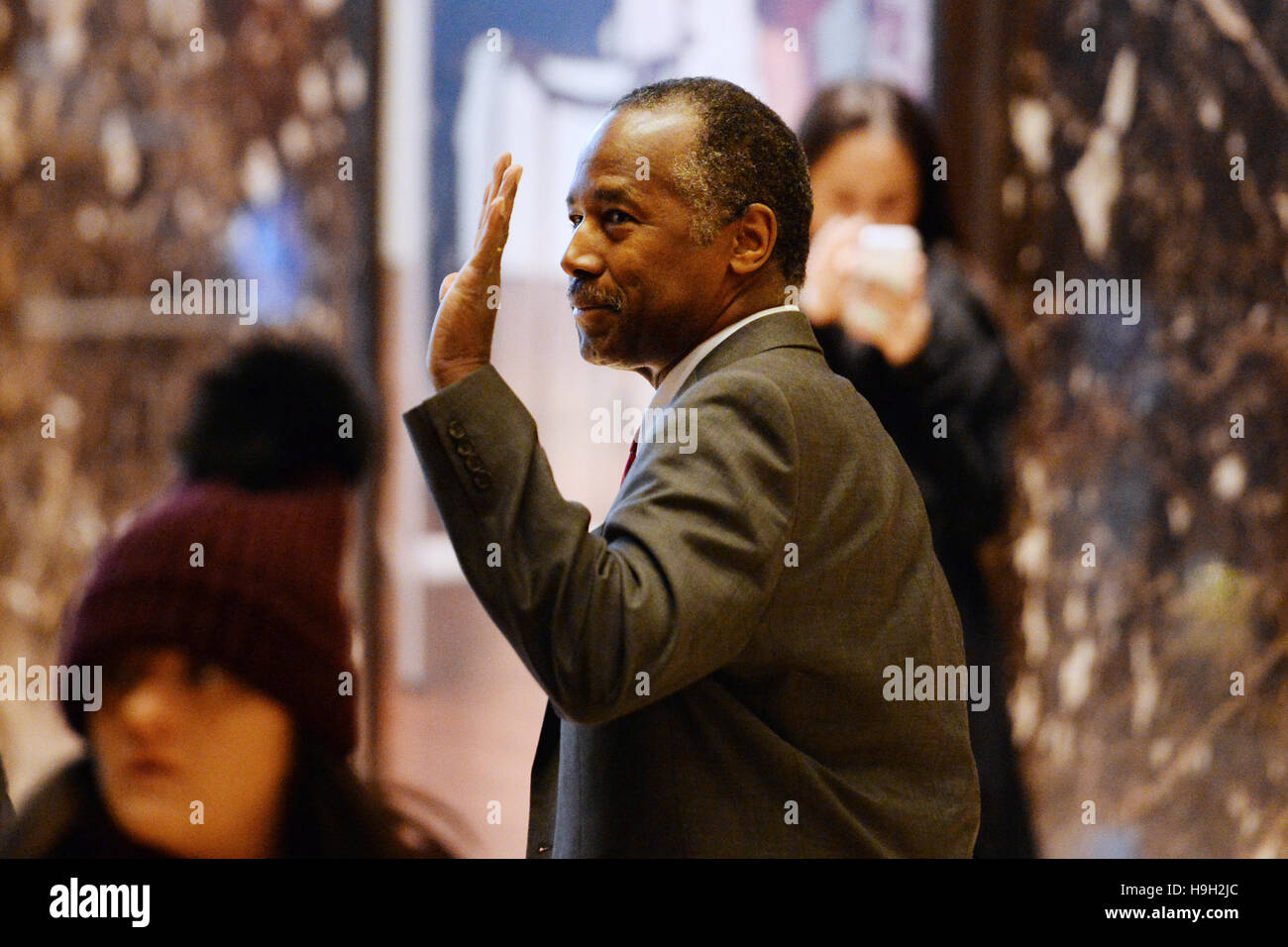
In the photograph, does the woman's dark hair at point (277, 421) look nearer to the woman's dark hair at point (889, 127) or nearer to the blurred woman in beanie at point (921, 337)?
the blurred woman in beanie at point (921, 337)

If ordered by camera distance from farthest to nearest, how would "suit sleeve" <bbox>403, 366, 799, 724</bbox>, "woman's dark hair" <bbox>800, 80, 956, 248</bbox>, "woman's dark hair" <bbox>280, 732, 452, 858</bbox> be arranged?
"woman's dark hair" <bbox>800, 80, 956, 248</bbox> → "woman's dark hair" <bbox>280, 732, 452, 858</bbox> → "suit sleeve" <bbox>403, 366, 799, 724</bbox>

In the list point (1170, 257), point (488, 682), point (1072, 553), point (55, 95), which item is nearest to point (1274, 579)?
point (1072, 553)

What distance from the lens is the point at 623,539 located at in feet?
3.02

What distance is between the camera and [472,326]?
3.19 feet

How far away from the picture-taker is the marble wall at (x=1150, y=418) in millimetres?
2529

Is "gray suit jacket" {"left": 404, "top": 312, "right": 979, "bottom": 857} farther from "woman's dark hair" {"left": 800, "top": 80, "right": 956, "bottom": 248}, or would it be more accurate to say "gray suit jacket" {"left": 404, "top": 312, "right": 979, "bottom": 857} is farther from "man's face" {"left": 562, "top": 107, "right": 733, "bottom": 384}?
"woman's dark hair" {"left": 800, "top": 80, "right": 956, "bottom": 248}

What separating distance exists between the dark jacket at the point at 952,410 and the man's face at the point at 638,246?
3.20ft

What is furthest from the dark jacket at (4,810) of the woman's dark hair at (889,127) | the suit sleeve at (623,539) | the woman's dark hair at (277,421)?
the woman's dark hair at (889,127)

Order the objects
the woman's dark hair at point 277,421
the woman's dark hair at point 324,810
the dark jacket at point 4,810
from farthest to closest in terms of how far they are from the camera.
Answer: the woman's dark hair at point 277,421 → the woman's dark hair at point 324,810 → the dark jacket at point 4,810

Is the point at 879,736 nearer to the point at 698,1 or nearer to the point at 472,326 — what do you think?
Answer: the point at 472,326

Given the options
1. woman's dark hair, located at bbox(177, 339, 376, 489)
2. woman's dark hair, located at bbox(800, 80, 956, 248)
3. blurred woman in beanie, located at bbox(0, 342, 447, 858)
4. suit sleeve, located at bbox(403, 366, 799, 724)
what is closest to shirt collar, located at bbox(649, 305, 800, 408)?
suit sleeve, located at bbox(403, 366, 799, 724)

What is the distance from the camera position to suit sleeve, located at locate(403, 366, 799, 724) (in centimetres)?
88

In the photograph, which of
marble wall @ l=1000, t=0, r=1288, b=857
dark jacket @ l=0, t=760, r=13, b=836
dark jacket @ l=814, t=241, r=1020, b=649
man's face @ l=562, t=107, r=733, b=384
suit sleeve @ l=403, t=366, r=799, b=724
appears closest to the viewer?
suit sleeve @ l=403, t=366, r=799, b=724

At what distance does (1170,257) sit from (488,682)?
1.47 metres
